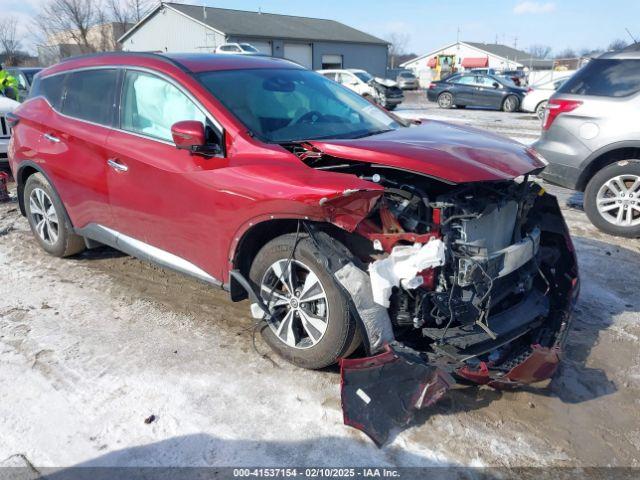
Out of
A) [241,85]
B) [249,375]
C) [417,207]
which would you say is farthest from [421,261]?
[241,85]

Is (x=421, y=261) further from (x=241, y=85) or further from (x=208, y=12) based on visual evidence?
(x=208, y=12)

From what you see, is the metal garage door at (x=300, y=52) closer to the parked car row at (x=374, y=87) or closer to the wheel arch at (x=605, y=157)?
the parked car row at (x=374, y=87)

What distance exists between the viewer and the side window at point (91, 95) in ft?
13.8

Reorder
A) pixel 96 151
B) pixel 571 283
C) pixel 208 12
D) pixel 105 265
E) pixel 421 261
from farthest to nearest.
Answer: pixel 208 12, pixel 105 265, pixel 96 151, pixel 571 283, pixel 421 261

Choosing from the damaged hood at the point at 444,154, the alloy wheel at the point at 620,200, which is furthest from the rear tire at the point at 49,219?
the alloy wheel at the point at 620,200

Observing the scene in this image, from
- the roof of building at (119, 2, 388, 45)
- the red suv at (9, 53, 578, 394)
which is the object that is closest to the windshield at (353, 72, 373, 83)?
the roof of building at (119, 2, 388, 45)

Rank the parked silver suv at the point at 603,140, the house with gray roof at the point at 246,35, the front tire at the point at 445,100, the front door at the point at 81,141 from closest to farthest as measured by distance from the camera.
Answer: the front door at the point at 81,141
the parked silver suv at the point at 603,140
the front tire at the point at 445,100
the house with gray roof at the point at 246,35

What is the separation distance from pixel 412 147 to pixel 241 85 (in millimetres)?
1406

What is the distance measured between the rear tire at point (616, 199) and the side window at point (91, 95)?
5.08 m

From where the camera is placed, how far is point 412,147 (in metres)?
3.15

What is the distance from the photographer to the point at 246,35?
35.7 m

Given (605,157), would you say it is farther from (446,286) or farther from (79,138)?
Answer: (79,138)

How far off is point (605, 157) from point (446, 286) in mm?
4060

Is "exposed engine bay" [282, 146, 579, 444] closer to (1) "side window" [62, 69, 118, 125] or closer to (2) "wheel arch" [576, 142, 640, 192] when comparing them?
(1) "side window" [62, 69, 118, 125]
